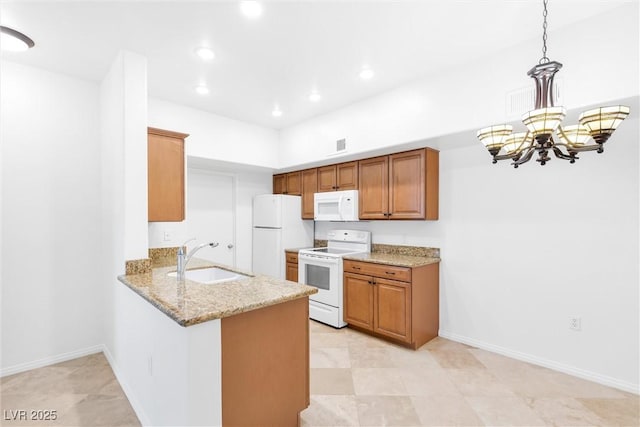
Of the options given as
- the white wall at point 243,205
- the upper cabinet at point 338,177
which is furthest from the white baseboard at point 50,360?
the upper cabinet at point 338,177

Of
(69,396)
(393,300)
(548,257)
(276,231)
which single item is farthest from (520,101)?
(69,396)

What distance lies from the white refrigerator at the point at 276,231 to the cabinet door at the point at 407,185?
1693mm

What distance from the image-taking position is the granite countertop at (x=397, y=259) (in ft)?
10.5

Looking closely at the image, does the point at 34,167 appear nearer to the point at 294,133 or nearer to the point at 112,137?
the point at 112,137

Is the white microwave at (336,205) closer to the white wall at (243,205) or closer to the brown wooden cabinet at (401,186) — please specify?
the brown wooden cabinet at (401,186)

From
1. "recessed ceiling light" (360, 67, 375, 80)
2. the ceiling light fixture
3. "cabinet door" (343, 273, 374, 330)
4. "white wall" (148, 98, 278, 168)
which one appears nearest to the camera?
the ceiling light fixture

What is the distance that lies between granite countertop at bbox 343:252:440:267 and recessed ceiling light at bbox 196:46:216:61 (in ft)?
8.36

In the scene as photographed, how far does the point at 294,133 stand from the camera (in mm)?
Result: 4520

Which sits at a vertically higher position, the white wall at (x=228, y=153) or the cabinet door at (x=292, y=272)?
the white wall at (x=228, y=153)

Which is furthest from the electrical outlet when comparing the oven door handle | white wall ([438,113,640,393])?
the oven door handle

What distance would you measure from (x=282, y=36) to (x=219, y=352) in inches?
88.5

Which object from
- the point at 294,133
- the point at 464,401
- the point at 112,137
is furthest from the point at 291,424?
the point at 294,133

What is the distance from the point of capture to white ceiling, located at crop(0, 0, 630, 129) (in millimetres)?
2020

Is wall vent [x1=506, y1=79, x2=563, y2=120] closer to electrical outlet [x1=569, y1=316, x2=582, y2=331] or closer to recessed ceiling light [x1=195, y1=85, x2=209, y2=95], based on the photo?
electrical outlet [x1=569, y1=316, x2=582, y2=331]
